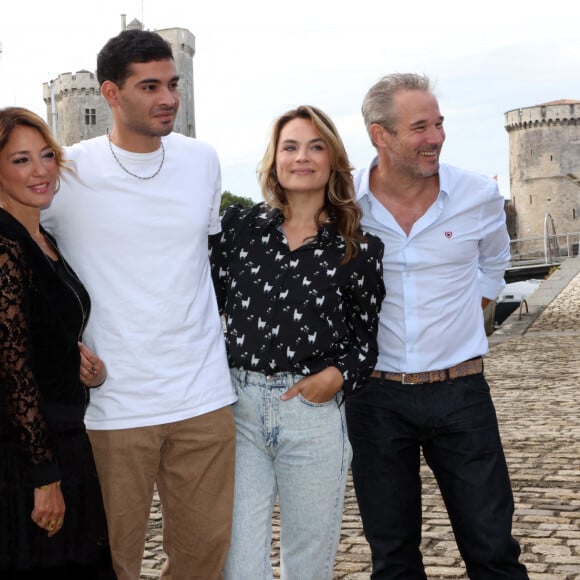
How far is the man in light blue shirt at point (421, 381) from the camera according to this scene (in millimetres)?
3723

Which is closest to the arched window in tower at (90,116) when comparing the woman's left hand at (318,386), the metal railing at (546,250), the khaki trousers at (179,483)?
the metal railing at (546,250)

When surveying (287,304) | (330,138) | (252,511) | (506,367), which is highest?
(330,138)

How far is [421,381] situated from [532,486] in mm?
3346

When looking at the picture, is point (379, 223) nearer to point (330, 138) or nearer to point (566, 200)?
point (330, 138)

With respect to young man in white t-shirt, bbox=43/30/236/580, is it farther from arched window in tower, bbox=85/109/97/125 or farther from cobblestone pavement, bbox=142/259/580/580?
arched window in tower, bbox=85/109/97/125

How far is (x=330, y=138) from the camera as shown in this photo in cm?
357

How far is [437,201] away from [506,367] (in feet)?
34.5

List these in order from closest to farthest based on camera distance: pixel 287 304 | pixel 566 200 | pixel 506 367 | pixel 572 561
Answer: pixel 287 304
pixel 572 561
pixel 506 367
pixel 566 200

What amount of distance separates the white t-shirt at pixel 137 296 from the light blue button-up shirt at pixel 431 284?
67 centimetres

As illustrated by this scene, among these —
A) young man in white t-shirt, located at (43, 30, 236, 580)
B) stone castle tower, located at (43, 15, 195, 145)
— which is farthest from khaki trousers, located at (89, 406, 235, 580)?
stone castle tower, located at (43, 15, 195, 145)

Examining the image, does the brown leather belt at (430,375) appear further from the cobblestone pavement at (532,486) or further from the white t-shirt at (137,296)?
the cobblestone pavement at (532,486)

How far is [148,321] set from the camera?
3.42 metres

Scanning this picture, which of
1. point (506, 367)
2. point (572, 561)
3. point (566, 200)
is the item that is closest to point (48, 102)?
point (566, 200)

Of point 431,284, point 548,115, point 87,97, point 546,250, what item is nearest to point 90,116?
point 87,97
